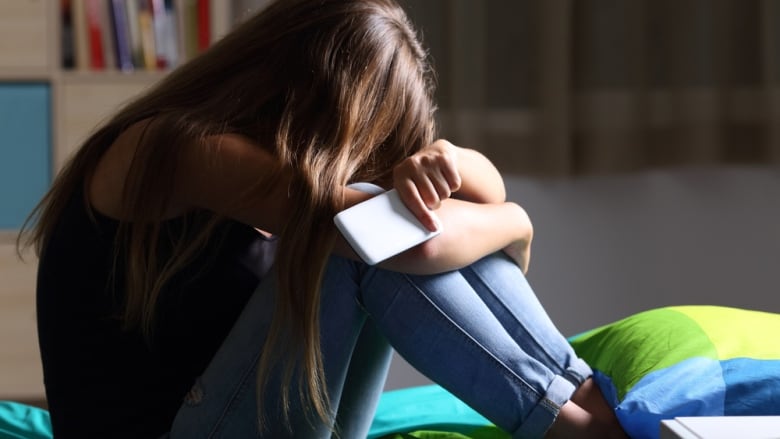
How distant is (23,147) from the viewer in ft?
7.06

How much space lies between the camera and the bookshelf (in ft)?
7.02

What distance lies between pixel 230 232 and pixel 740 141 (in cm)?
158

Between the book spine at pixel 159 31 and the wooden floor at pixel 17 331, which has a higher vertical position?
the book spine at pixel 159 31

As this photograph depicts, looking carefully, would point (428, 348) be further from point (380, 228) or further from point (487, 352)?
point (380, 228)

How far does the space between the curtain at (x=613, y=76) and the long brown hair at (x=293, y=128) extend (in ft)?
3.84

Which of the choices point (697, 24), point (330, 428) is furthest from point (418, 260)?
point (697, 24)

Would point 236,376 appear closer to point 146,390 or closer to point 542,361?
point 146,390

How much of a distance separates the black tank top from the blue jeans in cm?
7

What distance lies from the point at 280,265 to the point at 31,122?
53.8 inches

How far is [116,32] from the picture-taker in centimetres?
217

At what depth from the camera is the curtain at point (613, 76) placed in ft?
7.64

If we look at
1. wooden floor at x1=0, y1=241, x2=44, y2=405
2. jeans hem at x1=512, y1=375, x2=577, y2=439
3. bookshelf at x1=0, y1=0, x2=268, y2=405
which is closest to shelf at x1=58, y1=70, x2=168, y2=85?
bookshelf at x1=0, y1=0, x2=268, y2=405

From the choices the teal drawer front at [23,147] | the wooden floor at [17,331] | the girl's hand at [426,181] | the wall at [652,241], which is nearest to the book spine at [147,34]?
the teal drawer front at [23,147]

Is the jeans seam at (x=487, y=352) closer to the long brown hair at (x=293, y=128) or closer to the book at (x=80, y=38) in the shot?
the long brown hair at (x=293, y=128)
